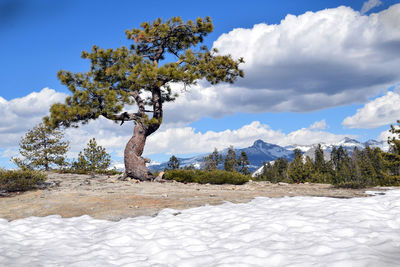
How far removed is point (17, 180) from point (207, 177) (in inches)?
343

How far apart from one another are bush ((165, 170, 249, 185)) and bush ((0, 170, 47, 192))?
22.5 feet

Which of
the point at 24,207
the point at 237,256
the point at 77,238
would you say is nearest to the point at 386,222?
the point at 237,256

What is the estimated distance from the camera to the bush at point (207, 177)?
1543 cm

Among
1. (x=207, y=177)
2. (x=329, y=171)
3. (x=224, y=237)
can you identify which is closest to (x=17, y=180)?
(x=207, y=177)

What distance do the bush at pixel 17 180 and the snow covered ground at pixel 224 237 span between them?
6.26 m

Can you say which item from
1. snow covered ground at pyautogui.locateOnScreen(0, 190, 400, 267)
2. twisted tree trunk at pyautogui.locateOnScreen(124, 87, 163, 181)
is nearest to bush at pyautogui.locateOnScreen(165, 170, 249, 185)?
twisted tree trunk at pyautogui.locateOnScreen(124, 87, 163, 181)

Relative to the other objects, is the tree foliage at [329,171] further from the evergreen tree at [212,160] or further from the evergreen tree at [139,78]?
the evergreen tree at [139,78]

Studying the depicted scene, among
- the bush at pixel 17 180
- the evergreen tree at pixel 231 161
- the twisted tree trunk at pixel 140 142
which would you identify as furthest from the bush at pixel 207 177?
the evergreen tree at pixel 231 161

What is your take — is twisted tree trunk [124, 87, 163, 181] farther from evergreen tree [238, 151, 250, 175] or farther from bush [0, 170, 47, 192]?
evergreen tree [238, 151, 250, 175]

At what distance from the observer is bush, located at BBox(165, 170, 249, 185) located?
15.4m

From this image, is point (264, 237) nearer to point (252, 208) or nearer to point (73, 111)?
point (252, 208)

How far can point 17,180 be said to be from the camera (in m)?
12.1

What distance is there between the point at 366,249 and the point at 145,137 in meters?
14.5

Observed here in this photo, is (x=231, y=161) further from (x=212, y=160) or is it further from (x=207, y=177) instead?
(x=207, y=177)
